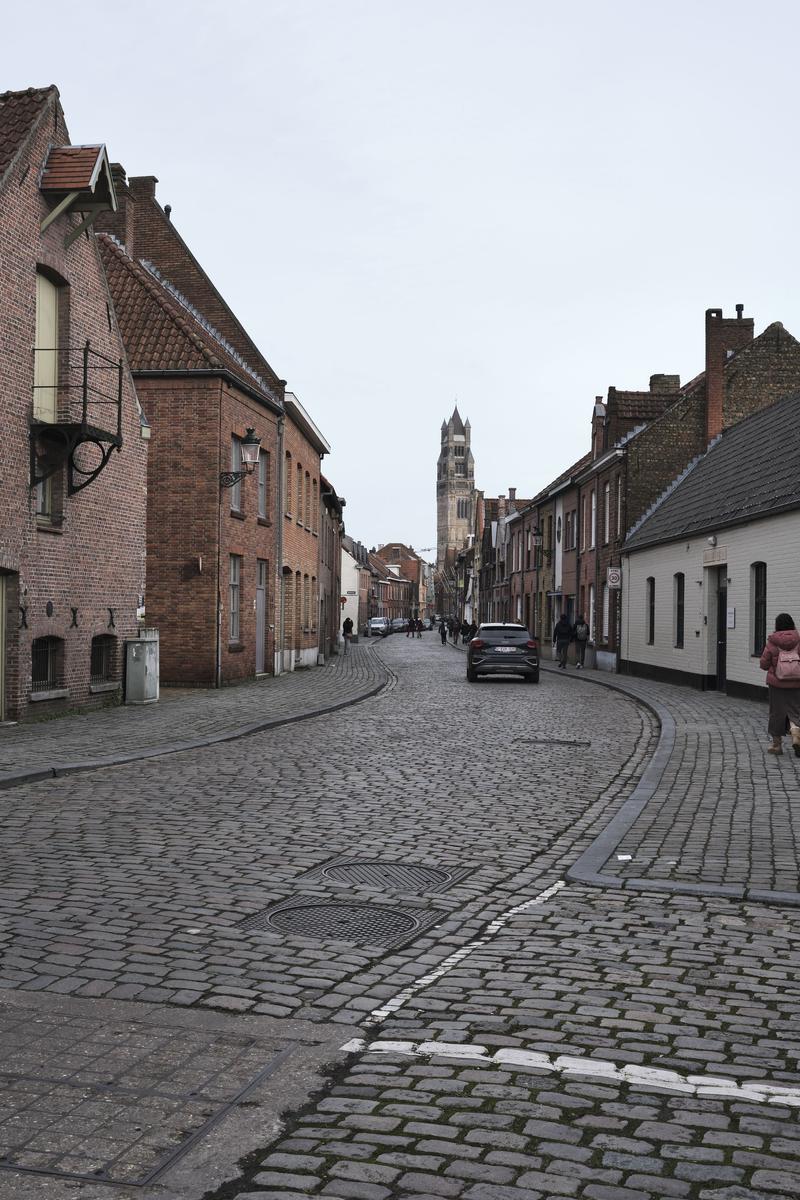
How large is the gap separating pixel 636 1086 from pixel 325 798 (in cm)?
637

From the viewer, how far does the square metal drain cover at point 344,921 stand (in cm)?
567

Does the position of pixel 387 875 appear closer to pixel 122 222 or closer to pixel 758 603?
pixel 758 603

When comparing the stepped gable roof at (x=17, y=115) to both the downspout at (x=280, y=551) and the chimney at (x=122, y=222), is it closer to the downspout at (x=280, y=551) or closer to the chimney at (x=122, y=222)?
the chimney at (x=122, y=222)

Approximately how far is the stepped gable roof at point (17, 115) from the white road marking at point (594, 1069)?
13965 mm

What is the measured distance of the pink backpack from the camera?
12.9m

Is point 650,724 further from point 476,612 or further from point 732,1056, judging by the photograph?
point 476,612

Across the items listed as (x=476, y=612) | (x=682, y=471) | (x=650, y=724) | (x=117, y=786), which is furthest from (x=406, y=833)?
(x=476, y=612)

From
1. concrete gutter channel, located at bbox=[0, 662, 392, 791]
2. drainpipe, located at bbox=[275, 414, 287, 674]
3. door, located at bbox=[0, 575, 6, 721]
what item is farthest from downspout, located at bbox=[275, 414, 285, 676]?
door, located at bbox=[0, 575, 6, 721]

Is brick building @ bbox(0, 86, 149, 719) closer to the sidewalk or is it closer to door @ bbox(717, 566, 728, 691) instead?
the sidewalk

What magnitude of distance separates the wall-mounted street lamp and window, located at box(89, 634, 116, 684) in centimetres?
572

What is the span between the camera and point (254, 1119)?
349 cm

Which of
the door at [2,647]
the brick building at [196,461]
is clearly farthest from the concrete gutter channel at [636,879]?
the brick building at [196,461]

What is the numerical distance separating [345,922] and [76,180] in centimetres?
1355

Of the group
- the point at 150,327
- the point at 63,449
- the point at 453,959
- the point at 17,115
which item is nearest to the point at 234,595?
the point at 150,327
